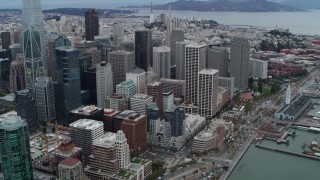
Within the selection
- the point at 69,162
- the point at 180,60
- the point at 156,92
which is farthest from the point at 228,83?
the point at 69,162

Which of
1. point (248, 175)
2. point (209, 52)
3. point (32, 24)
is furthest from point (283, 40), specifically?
point (248, 175)

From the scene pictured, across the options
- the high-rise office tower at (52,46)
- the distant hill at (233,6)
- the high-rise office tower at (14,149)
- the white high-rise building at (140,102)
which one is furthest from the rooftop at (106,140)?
the distant hill at (233,6)

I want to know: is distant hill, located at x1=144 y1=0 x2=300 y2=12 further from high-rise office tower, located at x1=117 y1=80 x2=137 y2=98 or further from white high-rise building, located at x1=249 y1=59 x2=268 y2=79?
high-rise office tower, located at x1=117 y1=80 x2=137 y2=98

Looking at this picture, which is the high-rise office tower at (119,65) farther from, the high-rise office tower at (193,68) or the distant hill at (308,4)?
the distant hill at (308,4)

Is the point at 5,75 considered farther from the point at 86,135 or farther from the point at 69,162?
the point at 69,162

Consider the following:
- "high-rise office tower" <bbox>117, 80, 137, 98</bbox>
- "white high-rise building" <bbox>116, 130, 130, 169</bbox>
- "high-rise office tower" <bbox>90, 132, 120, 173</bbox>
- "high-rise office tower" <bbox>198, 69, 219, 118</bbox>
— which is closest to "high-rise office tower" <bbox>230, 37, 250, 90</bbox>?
"high-rise office tower" <bbox>198, 69, 219, 118</bbox>

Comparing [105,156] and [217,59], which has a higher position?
[217,59]

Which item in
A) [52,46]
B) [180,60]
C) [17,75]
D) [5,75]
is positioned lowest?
A: [5,75]
